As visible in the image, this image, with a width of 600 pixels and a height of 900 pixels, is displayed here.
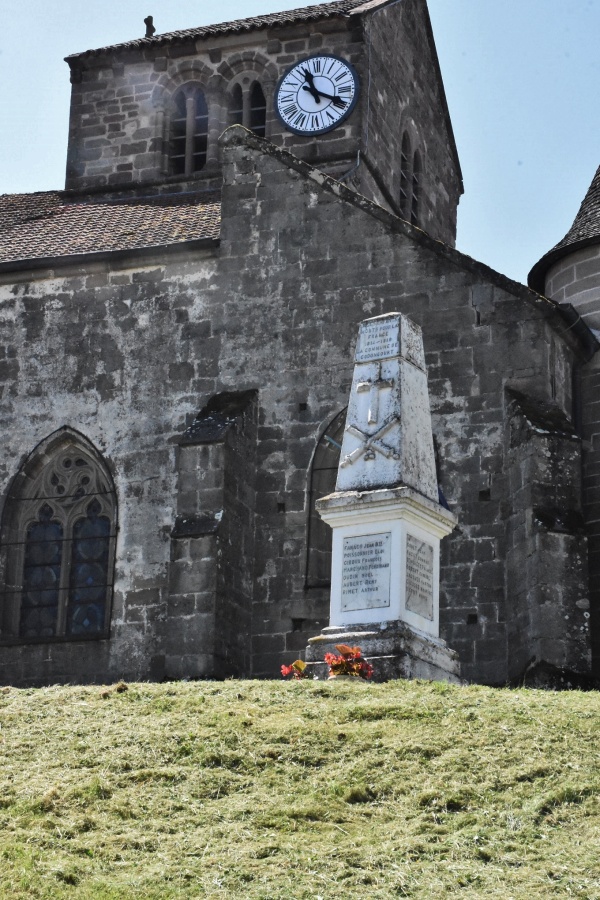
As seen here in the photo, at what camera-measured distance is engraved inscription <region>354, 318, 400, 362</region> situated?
710 inches

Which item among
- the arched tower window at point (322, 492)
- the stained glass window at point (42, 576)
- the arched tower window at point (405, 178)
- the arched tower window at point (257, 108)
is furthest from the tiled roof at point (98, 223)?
the arched tower window at point (405, 178)

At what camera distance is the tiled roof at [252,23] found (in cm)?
3153

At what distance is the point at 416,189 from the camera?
32.9m

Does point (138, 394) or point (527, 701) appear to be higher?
point (138, 394)

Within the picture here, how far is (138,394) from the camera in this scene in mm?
24062

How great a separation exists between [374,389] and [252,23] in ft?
52.5

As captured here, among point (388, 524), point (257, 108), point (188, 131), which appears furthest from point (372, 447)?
point (188, 131)

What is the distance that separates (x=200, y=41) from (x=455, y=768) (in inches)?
862

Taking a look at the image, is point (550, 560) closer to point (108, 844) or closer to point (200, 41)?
point (108, 844)

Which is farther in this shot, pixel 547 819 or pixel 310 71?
pixel 310 71

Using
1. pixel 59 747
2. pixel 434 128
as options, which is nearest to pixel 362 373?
pixel 59 747

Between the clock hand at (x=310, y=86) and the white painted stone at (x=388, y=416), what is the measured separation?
13.2m

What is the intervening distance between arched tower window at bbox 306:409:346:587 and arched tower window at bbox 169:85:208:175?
1020cm

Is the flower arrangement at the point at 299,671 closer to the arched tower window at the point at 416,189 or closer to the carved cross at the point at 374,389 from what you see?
the carved cross at the point at 374,389
